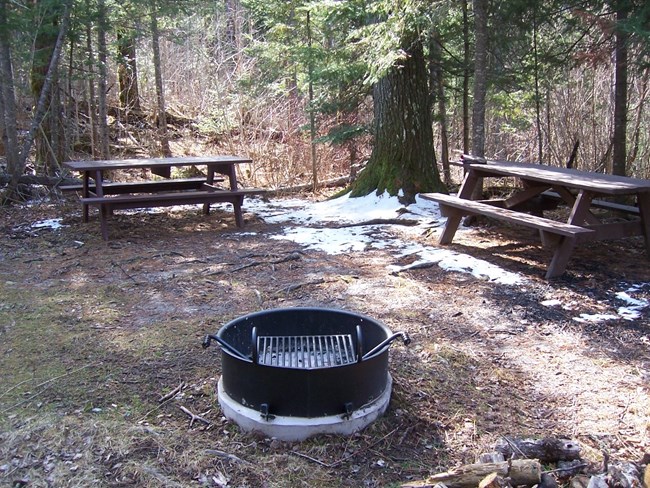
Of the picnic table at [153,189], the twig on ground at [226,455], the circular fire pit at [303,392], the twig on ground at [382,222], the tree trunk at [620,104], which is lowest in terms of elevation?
the twig on ground at [226,455]

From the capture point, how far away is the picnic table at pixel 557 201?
460 centimetres

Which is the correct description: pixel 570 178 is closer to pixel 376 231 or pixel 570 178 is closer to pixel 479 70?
pixel 479 70

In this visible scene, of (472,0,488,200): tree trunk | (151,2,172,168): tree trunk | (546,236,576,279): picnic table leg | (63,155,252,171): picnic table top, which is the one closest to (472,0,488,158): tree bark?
(472,0,488,200): tree trunk

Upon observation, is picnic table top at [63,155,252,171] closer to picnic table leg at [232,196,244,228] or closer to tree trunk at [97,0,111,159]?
picnic table leg at [232,196,244,228]

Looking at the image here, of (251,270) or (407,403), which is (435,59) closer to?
(251,270)

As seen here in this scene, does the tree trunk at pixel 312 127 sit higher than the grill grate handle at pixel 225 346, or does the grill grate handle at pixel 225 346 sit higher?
the tree trunk at pixel 312 127

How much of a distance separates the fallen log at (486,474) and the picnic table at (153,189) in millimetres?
4868

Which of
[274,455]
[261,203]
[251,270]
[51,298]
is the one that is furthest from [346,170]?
[274,455]

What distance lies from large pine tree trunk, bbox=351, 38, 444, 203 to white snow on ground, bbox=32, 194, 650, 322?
236 millimetres

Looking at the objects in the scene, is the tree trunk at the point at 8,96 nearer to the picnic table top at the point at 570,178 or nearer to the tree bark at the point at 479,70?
the tree bark at the point at 479,70

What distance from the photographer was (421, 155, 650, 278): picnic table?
4.60 metres

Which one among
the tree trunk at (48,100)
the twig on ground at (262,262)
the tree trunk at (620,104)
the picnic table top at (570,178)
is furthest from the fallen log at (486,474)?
the tree trunk at (48,100)

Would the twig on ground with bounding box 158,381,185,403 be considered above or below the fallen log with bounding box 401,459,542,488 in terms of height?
above

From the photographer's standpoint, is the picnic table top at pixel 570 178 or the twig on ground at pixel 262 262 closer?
the picnic table top at pixel 570 178
